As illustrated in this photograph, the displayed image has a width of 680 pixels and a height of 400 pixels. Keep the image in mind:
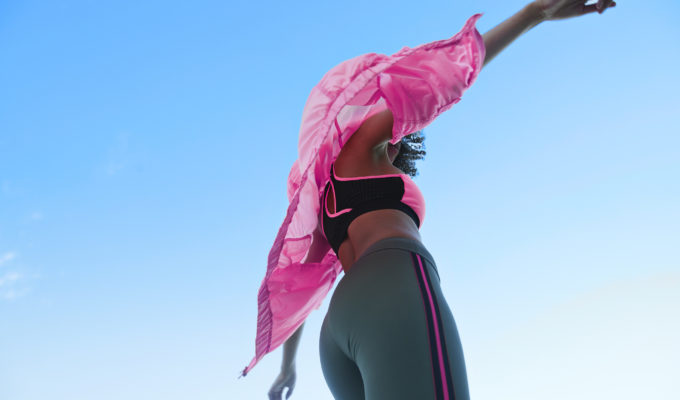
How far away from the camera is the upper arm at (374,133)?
931mm

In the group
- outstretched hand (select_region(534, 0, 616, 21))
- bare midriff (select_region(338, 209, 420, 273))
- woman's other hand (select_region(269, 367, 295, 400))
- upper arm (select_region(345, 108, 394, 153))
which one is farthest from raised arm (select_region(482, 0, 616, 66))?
woman's other hand (select_region(269, 367, 295, 400))

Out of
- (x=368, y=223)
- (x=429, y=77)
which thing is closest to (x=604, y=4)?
(x=429, y=77)

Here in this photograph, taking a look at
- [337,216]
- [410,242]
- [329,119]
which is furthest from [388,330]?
[329,119]

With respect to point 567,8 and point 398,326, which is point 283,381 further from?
point 567,8

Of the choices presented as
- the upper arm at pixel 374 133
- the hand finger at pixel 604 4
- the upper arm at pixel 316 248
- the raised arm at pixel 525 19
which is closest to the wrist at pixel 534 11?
the raised arm at pixel 525 19

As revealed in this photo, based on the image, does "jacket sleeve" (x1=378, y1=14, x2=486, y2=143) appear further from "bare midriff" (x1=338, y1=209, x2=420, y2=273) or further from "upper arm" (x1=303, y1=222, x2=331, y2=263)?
"upper arm" (x1=303, y1=222, x2=331, y2=263)

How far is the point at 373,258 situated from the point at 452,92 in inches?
14.7

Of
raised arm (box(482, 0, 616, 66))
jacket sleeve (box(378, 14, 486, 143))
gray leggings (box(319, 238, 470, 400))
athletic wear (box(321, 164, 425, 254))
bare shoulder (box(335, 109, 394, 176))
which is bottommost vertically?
gray leggings (box(319, 238, 470, 400))

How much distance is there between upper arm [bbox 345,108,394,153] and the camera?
3.05 feet

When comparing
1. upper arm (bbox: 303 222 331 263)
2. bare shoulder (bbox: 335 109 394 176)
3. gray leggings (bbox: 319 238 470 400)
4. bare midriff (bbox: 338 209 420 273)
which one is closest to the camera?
gray leggings (bbox: 319 238 470 400)

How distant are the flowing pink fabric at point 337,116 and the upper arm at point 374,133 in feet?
0.10

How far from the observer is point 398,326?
0.66m

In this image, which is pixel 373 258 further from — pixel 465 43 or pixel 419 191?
A: pixel 465 43

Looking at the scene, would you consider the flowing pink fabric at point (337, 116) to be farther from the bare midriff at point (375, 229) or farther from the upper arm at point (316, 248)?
the bare midriff at point (375, 229)
